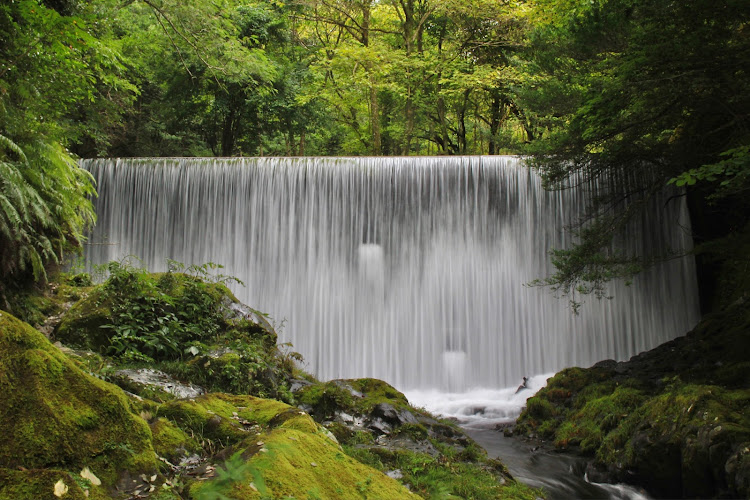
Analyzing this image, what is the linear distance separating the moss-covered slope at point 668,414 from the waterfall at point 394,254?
2833mm

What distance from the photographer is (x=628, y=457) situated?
655 cm

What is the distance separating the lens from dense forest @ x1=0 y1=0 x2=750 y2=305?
21.6 feet

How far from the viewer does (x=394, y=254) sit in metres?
13.4

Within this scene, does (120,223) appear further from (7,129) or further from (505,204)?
(505,204)

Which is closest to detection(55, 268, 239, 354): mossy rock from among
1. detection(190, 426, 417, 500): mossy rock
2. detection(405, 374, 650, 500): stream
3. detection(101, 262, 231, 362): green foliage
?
detection(101, 262, 231, 362): green foliage

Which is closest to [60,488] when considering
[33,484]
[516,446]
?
[33,484]

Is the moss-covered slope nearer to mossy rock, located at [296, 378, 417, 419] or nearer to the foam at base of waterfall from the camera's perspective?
the foam at base of waterfall

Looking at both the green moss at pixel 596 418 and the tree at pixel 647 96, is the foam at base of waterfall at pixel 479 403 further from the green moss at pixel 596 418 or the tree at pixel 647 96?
the tree at pixel 647 96

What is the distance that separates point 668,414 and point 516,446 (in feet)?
8.06

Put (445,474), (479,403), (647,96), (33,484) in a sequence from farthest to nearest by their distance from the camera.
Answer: (479,403) < (647,96) < (445,474) < (33,484)

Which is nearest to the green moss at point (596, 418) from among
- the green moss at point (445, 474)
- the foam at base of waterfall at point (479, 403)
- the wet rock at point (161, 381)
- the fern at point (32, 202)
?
the foam at base of waterfall at point (479, 403)

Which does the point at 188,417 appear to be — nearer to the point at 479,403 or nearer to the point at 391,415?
the point at 391,415

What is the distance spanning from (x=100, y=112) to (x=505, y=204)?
10.8 m

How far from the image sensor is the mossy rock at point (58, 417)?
7.80 feet
